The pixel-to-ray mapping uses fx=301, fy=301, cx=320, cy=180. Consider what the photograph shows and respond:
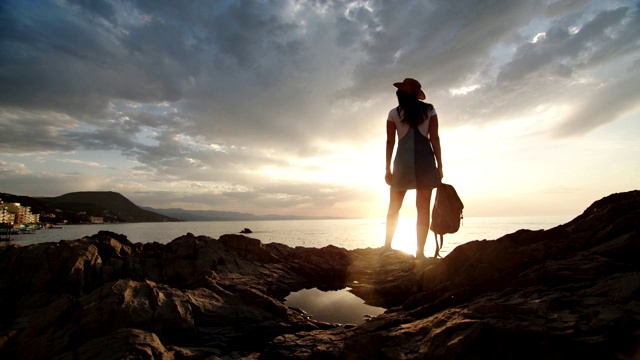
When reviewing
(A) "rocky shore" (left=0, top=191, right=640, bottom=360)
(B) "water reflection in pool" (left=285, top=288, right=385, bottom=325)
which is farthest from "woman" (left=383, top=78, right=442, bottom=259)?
(B) "water reflection in pool" (left=285, top=288, right=385, bottom=325)

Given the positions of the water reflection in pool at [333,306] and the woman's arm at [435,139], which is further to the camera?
the water reflection in pool at [333,306]

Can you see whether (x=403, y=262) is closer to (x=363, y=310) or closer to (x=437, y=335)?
(x=363, y=310)

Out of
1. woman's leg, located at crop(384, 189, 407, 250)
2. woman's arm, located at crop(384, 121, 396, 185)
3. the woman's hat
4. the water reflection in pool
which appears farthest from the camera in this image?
the water reflection in pool

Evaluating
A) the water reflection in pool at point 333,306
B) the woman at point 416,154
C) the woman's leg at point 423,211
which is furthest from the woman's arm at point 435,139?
the water reflection in pool at point 333,306

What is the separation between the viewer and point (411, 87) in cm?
747

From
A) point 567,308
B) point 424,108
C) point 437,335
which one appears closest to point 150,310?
point 437,335

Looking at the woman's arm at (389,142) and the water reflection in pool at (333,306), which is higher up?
the woman's arm at (389,142)

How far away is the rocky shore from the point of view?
11.3ft

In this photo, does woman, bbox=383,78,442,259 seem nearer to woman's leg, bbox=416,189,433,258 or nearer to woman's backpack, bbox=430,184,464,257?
woman's leg, bbox=416,189,433,258

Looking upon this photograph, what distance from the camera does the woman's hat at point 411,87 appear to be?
7.45 metres

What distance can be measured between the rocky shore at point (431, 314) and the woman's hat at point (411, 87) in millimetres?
3826

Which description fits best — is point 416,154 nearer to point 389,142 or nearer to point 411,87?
point 389,142

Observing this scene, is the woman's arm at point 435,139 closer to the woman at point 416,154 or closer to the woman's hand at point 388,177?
the woman at point 416,154

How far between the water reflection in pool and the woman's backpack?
3247mm
